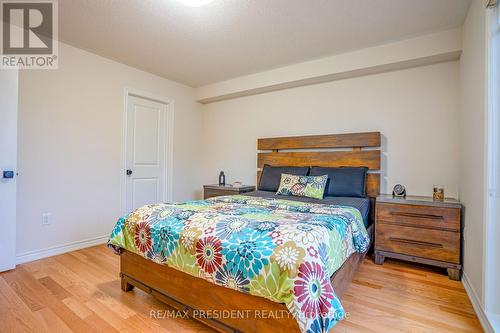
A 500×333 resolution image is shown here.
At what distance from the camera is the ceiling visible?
219 centimetres

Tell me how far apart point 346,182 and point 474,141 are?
1.20 meters

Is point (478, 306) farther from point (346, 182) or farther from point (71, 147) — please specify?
point (71, 147)

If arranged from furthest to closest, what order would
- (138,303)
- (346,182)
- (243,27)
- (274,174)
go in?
(274,174) → (346,182) → (243,27) → (138,303)

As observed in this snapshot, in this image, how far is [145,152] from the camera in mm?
3801

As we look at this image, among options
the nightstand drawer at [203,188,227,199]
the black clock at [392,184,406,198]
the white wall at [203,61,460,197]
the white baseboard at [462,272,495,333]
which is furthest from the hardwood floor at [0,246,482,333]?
the nightstand drawer at [203,188,227,199]

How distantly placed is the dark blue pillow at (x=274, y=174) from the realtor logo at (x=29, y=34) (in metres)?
2.75

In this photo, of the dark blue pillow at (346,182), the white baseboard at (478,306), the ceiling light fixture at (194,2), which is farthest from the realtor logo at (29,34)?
the white baseboard at (478,306)

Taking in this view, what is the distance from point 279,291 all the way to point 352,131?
8.46 feet

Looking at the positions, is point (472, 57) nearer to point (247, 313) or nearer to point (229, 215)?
point (229, 215)

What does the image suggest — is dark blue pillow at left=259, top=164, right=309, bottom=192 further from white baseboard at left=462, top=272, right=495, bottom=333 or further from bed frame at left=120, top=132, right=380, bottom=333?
white baseboard at left=462, top=272, right=495, bottom=333

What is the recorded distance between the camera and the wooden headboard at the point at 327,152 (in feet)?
9.90

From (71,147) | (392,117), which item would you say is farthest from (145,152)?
(392,117)

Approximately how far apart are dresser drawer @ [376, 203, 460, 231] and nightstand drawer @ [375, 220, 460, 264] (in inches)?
1.9

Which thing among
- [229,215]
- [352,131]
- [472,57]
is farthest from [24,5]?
[472,57]
